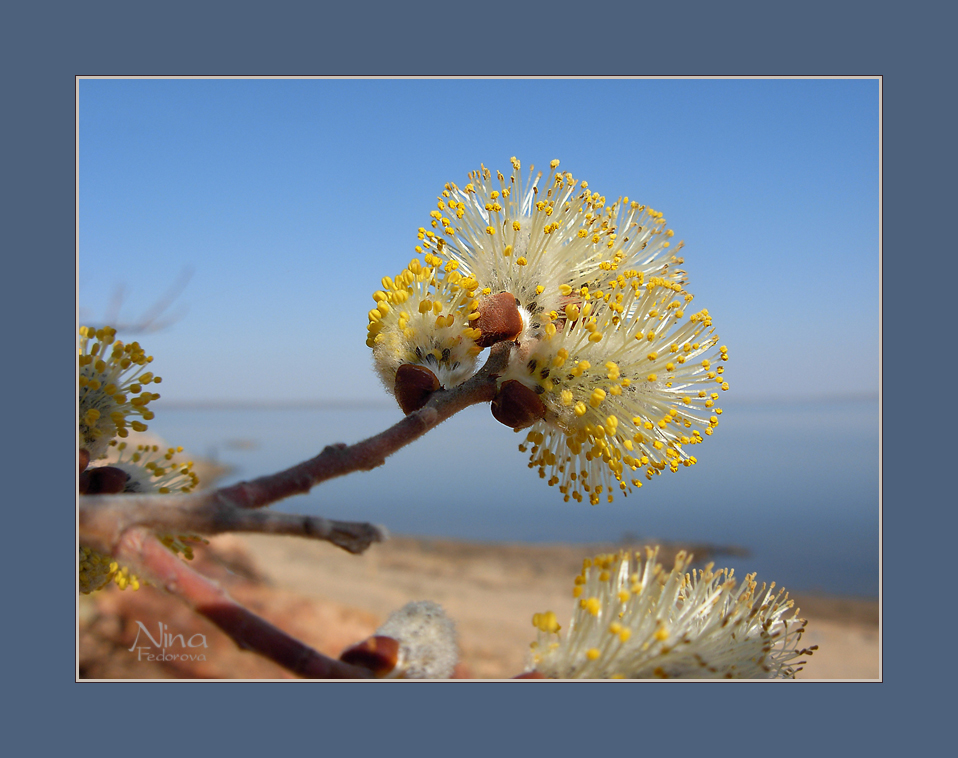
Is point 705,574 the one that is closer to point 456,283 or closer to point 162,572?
point 456,283

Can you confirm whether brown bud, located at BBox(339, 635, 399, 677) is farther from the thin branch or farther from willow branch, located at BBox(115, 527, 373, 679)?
the thin branch

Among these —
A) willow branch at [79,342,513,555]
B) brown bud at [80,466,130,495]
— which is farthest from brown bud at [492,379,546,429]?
brown bud at [80,466,130,495]

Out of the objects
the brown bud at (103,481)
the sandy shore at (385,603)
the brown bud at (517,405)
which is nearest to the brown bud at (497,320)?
the brown bud at (517,405)

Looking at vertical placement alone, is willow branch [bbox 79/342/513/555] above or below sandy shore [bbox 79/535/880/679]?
above

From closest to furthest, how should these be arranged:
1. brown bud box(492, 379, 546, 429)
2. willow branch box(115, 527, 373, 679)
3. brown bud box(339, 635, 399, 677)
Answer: willow branch box(115, 527, 373, 679) → brown bud box(339, 635, 399, 677) → brown bud box(492, 379, 546, 429)

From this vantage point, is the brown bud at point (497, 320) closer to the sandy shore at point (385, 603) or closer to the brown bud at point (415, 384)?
the brown bud at point (415, 384)

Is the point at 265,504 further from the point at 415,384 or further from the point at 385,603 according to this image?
the point at 385,603

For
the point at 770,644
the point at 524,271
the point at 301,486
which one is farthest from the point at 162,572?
the point at 770,644
